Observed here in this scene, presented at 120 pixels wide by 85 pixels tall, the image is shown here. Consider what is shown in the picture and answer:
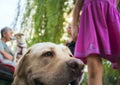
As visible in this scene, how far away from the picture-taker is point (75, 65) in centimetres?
291

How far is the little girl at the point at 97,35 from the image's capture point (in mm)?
3615

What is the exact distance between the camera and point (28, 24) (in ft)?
33.9

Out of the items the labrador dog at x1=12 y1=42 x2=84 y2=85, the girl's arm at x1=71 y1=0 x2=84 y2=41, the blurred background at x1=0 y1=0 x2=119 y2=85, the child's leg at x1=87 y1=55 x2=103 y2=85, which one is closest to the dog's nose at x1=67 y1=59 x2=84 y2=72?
the labrador dog at x1=12 y1=42 x2=84 y2=85

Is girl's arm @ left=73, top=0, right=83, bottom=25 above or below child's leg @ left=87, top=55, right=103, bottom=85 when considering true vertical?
above

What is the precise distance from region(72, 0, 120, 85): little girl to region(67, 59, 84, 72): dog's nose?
0.67 metres

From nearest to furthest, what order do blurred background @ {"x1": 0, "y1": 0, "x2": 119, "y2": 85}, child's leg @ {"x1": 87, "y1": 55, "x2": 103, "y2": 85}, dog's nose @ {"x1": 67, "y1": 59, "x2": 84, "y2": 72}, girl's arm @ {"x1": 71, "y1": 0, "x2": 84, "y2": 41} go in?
dog's nose @ {"x1": 67, "y1": 59, "x2": 84, "y2": 72}
child's leg @ {"x1": 87, "y1": 55, "x2": 103, "y2": 85}
girl's arm @ {"x1": 71, "y1": 0, "x2": 84, "y2": 41}
blurred background @ {"x1": 0, "y1": 0, "x2": 119, "y2": 85}

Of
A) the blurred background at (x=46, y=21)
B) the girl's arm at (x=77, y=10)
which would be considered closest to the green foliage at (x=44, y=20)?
the blurred background at (x=46, y=21)

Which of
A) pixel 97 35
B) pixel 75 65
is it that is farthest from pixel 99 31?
pixel 75 65

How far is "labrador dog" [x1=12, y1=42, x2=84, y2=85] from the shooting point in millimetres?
2959

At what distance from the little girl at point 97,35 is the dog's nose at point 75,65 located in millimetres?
672

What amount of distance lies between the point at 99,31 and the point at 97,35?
0.04 meters

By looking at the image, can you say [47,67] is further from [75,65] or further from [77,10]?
→ [77,10]

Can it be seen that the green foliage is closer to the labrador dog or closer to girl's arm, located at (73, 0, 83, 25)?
girl's arm, located at (73, 0, 83, 25)

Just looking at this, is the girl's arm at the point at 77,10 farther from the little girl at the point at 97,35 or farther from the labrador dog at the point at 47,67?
the labrador dog at the point at 47,67
